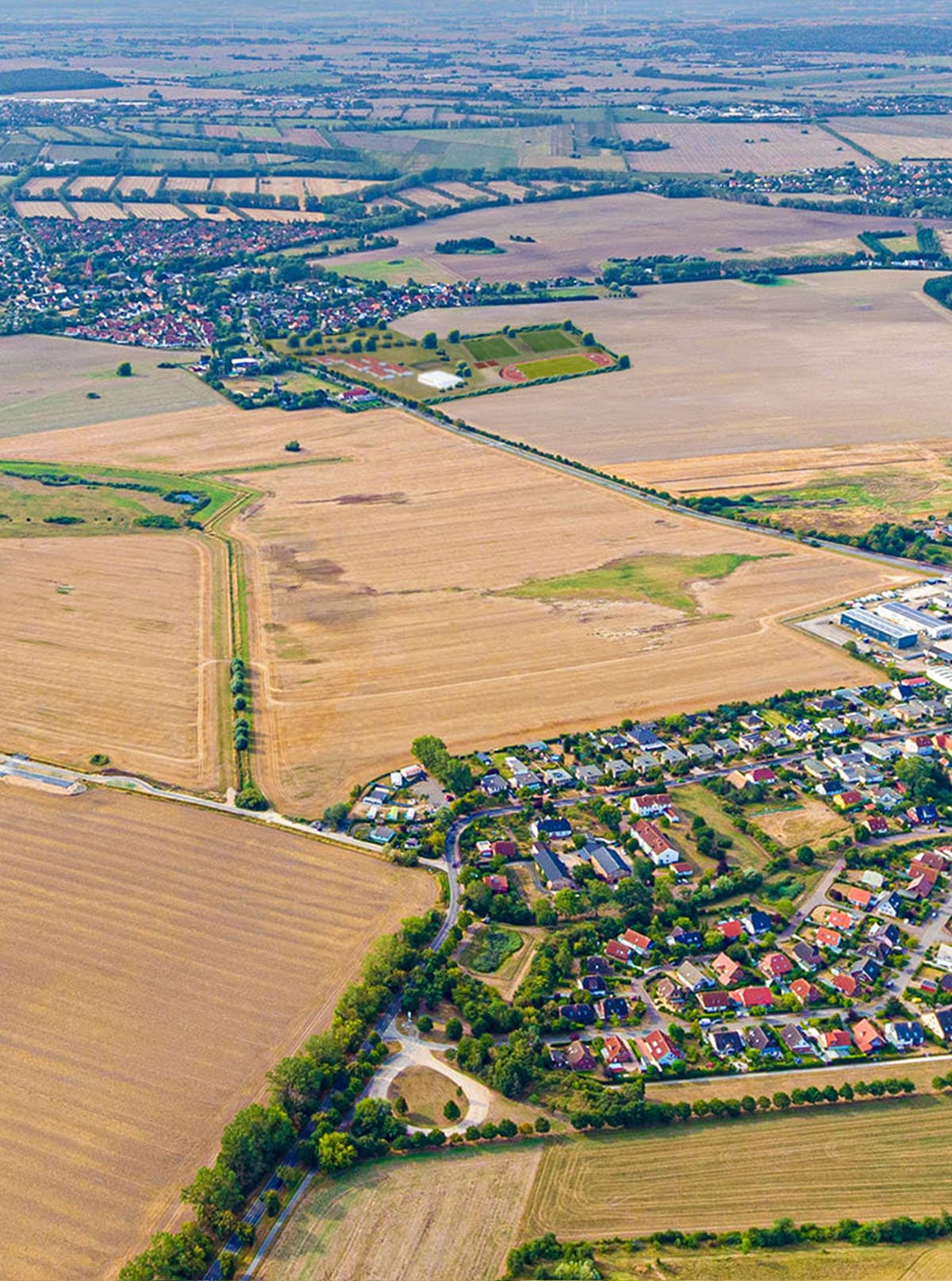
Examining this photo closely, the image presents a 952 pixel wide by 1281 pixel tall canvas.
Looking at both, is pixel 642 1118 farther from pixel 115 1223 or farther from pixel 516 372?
pixel 516 372

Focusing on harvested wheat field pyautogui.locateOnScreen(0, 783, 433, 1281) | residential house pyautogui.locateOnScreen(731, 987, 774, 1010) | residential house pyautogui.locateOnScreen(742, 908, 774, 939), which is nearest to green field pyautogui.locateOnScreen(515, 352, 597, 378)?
harvested wheat field pyautogui.locateOnScreen(0, 783, 433, 1281)

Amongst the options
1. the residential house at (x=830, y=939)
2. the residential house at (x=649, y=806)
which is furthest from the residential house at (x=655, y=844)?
the residential house at (x=830, y=939)

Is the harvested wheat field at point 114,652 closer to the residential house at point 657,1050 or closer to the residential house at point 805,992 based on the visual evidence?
the residential house at point 657,1050

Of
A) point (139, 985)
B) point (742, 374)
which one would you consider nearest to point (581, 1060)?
point (139, 985)

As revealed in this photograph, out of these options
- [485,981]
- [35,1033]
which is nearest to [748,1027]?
[485,981]

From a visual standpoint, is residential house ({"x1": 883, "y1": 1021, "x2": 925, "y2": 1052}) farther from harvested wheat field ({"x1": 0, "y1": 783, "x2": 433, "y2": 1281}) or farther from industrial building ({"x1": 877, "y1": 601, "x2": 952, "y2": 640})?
industrial building ({"x1": 877, "y1": 601, "x2": 952, "y2": 640})

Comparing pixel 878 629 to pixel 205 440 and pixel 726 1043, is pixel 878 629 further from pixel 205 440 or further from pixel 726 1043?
pixel 205 440

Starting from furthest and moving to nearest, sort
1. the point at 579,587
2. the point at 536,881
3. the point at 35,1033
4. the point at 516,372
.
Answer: the point at 516,372, the point at 579,587, the point at 536,881, the point at 35,1033
